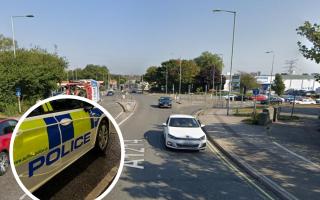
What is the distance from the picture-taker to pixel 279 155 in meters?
10.5

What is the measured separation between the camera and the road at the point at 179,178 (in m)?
6.58

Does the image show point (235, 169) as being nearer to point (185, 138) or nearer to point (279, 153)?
point (185, 138)

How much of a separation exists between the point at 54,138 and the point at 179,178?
6888 mm

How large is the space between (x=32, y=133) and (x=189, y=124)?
1185 cm

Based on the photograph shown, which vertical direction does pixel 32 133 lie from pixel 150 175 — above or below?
above

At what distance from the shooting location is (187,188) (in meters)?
6.96

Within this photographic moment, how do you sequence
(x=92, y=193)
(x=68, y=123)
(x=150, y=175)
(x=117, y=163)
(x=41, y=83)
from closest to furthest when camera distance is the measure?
(x=68, y=123) < (x=92, y=193) < (x=117, y=163) < (x=150, y=175) < (x=41, y=83)

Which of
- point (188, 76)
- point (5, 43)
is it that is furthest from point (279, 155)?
point (188, 76)

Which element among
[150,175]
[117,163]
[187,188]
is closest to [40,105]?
[117,163]

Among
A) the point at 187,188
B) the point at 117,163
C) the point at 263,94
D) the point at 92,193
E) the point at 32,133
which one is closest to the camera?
the point at 32,133

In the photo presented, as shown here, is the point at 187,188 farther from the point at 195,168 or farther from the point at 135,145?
the point at 135,145

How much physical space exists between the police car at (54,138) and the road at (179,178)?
521cm

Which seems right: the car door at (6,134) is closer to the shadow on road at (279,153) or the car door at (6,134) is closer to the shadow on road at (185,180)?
the shadow on road at (185,180)

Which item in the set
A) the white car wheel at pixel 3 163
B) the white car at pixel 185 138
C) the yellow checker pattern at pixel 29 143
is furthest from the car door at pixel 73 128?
the white car at pixel 185 138
